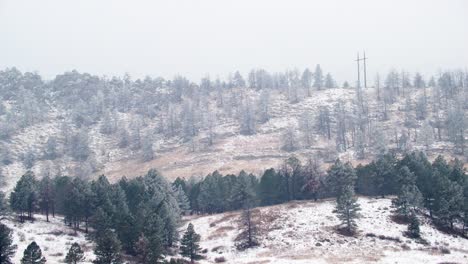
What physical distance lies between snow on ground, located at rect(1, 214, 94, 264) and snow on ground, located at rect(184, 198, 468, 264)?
23560 millimetres

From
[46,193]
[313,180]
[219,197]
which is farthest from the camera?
[219,197]

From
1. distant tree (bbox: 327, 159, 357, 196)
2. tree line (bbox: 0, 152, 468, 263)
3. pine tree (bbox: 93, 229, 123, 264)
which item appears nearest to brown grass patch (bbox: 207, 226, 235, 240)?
tree line (bbox: 0, 152, 468, 263)

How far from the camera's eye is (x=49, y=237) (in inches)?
3273

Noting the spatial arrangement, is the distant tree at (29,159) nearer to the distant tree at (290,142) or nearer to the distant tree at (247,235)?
the distant tree at (290,142)

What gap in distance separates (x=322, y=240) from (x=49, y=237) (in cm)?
5146

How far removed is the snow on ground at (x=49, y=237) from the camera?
75.6m

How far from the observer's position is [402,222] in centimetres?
9006

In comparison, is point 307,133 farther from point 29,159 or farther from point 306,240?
point 29,159

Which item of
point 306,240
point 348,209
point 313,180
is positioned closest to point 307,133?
point 313,180

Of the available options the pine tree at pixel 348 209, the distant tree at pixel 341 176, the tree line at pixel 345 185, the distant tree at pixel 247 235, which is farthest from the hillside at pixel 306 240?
the distant tree at pixel 341 176

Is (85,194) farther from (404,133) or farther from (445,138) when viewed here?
(445,138)

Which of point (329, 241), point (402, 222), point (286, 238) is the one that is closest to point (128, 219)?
point (286, 238)

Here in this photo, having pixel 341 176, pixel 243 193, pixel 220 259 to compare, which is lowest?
pixel 220 259

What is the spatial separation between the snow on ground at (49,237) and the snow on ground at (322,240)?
2356 centimetres
